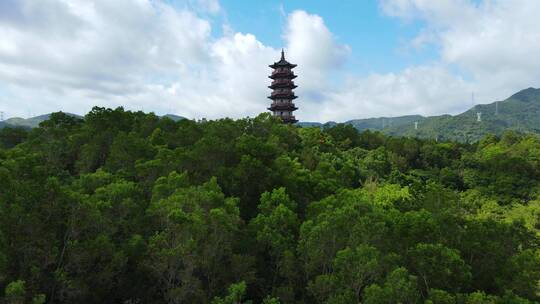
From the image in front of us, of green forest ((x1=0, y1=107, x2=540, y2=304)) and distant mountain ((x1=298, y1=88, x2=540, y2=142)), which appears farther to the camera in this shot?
distant mountain ((x1=298, y1=88, x2=540, y2=142))

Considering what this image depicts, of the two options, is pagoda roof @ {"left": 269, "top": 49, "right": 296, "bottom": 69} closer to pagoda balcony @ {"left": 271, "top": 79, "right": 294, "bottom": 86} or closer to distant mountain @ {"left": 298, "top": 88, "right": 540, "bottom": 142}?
pagoda balcony @ {"left": 271, "top": 79, "right": 294, "bottom": 86}

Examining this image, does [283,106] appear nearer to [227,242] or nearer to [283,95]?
[283,95]

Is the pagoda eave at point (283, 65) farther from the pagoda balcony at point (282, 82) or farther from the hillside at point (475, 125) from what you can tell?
the hillside at point (475, 125)

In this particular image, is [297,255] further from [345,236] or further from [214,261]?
[214,261]

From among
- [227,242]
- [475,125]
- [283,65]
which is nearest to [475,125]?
[475,125]

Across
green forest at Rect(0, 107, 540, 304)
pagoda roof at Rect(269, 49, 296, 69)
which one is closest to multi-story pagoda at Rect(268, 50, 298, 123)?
pagoda roof at Rect(269, 49, 296, 69)

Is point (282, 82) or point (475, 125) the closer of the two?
point (282, 82)

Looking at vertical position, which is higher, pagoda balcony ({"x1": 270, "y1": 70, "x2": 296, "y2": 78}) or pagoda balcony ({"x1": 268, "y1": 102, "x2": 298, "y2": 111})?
pagoda balcony ({"x1": 270, "y1": 70, "x2": 296, "y2": 78})

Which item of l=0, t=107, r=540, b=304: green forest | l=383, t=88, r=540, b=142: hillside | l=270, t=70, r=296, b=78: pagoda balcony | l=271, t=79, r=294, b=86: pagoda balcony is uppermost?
l=270, t=70, r=296, b=78: pagoda balcony
